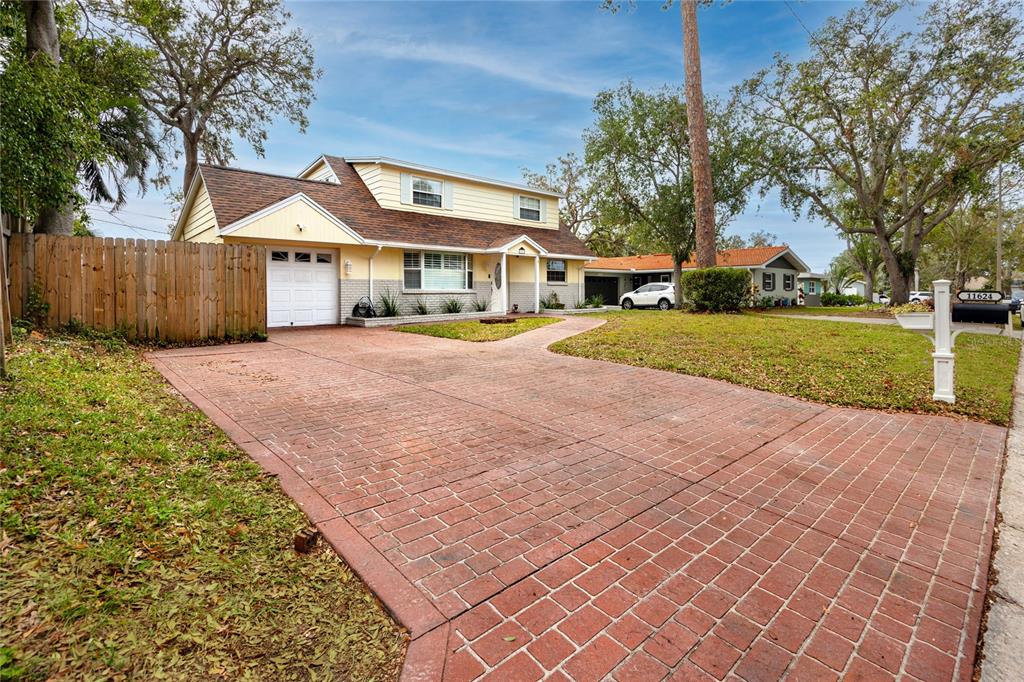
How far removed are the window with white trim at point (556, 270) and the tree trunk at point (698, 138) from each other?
7.35 m

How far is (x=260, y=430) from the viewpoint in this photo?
15.7 ft

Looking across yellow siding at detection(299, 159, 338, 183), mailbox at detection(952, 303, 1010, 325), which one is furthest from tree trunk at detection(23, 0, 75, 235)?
mailbox at detection(952, 303, 1010, 325)

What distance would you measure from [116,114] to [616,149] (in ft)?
69.9

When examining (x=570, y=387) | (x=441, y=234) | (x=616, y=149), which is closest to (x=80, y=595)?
(x=570, y=387)

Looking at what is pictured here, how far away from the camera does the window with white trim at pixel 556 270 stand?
2261 cm

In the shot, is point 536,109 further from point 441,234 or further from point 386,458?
point 386,458

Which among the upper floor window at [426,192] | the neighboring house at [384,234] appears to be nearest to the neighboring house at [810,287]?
the neighboring house at [384,234]

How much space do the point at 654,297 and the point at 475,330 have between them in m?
17.7

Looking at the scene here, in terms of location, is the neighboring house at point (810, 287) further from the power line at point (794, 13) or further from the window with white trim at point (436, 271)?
the window with white trim at point (436, 271)

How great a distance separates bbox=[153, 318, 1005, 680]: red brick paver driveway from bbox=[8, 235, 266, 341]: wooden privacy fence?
4.34 meters

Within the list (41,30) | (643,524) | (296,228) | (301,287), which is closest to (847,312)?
(301,287)

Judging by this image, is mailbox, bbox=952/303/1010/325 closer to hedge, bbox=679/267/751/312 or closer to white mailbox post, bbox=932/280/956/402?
hedge, bbox=679/267/751/312

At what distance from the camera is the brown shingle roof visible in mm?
14234

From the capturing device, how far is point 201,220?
15219 mm
